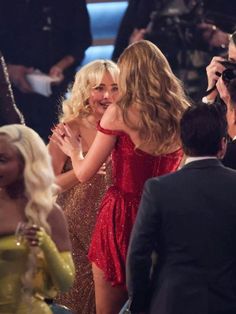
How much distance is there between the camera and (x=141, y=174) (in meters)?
4.21

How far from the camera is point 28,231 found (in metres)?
3.17

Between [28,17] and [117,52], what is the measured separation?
64 cm

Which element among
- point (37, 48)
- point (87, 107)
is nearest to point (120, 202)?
point (87, 107)

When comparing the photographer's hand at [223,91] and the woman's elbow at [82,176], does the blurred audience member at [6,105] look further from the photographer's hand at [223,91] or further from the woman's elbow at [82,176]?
the photographer's hand at [223,91]

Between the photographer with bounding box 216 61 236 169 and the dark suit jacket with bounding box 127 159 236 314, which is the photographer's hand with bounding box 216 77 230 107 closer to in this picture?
the photographer with bounding box 216 61 236 169

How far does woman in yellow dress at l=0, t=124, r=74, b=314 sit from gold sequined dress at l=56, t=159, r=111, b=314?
134 centimetres

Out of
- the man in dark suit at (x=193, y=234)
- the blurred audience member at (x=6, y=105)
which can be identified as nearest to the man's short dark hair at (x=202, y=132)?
the man in dark suit at (x=193, y=234)

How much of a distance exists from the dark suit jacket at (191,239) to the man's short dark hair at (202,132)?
44 mm

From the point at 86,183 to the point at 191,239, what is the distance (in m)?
1.42

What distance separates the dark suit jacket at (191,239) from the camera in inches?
133

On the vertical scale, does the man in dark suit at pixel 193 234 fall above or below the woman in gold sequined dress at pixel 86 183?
above

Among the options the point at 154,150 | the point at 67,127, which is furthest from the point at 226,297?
the point at 67,127

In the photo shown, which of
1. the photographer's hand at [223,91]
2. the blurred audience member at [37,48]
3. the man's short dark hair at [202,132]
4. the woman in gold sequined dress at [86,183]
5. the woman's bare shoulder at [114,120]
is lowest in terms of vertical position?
the blurred audience member at [37,48]

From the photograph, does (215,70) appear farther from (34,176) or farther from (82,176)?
(34,176)
